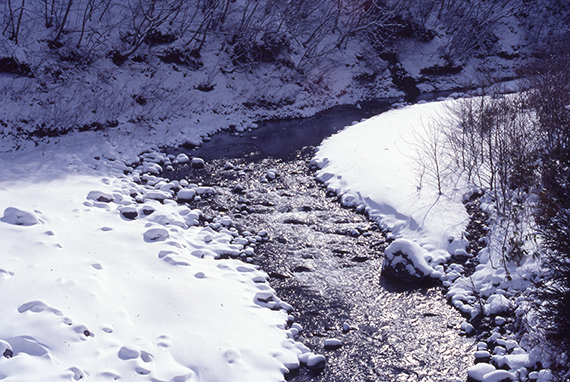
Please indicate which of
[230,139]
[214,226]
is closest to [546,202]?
[214,226]

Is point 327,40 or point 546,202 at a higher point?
point 327,40

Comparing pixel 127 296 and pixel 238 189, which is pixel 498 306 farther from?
pixel 238 189

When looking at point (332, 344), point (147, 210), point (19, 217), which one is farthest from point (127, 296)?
point (147, 210)

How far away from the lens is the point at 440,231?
319 inches

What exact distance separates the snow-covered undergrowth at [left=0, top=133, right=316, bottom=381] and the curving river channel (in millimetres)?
423

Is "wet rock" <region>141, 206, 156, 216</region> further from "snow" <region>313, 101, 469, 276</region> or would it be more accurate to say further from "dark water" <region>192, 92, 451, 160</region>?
"dark water" <region>192, 92, 451, 160</region>

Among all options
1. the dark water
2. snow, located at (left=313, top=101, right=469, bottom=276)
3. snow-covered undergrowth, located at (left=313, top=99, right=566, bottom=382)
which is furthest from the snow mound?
the dark water

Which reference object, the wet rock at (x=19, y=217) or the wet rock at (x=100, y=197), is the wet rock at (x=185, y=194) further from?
the wet rock at (x=19, y=217)

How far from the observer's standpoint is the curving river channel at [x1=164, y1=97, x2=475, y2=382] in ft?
17.6

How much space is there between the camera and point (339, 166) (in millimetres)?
12000

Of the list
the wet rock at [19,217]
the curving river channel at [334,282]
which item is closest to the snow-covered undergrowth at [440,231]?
the curving river channel at [334,282]

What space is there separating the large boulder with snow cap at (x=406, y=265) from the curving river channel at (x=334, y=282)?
19 cm

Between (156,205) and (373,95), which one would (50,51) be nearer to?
(156,205)

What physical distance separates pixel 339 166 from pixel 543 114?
5104mm
